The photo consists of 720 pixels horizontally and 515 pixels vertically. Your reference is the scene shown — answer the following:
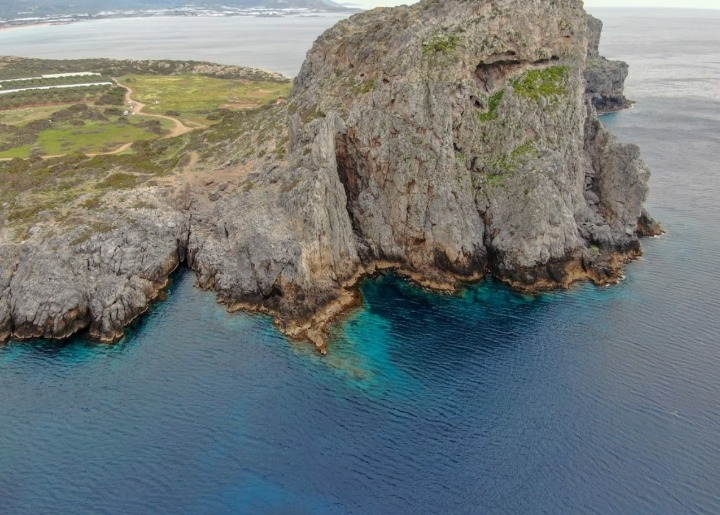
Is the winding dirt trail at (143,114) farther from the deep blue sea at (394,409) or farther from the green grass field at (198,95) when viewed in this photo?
the deep blue sea at (394,409)

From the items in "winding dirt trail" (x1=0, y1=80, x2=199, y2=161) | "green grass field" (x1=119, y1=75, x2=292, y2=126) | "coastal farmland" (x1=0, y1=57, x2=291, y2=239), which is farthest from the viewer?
"green grass field" (x1=119, y1=75, x2=292, y2=126)

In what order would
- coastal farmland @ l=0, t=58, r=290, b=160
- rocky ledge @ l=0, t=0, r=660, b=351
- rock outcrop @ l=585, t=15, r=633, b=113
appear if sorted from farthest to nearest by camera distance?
rock outcrop @ l=585, t=15, r=633, b=113 → coastal farmland @ l=0, t=58, r=290, b=160 → rocky ledge @ l=0, t=0, r=660, b=351

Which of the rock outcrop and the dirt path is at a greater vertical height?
the rock outcrop

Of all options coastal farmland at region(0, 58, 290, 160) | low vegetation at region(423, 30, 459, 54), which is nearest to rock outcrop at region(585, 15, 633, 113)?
coastal farmland at region(0, 58, 290, 160)

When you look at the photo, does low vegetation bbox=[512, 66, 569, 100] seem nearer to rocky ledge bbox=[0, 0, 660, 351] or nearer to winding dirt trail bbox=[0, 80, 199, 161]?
rocky ledge bbox=[0, 0, 660, 351]

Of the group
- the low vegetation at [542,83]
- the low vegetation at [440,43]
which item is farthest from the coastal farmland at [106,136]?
the low vegetation at [542,83]
